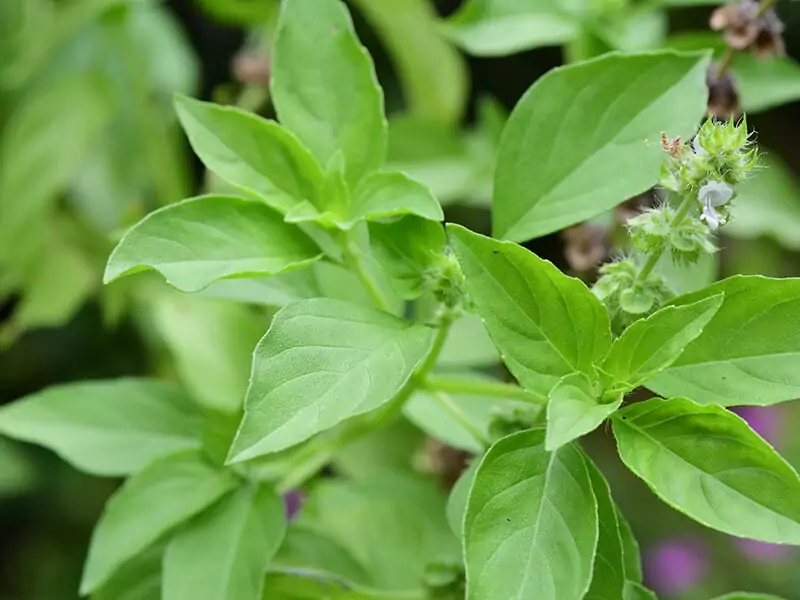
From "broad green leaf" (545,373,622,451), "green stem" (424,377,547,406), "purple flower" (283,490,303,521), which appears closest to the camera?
"broad green leaf" (545,373,622,451)

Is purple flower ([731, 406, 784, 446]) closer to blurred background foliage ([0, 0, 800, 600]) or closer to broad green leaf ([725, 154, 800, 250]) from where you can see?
blurred background foliage ([0, 0, 800, 600])

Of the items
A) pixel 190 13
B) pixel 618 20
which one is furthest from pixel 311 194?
pixel 190 13

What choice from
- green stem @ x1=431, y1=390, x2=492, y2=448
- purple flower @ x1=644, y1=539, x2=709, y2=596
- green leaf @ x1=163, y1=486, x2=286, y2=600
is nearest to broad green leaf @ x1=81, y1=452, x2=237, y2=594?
green leaf @ x1=163, y1=486, x2=286, y2=600

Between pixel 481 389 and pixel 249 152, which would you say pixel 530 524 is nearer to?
pixel 481 389

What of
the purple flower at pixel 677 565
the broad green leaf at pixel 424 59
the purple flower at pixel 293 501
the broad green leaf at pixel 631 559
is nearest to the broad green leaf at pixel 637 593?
the broad green leaf at pixel 631 559

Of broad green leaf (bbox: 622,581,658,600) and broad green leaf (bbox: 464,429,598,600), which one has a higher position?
broad green leaf (bbox: 464,429,598,600)

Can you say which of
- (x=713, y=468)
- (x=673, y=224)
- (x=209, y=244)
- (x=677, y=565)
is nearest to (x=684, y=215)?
(x=673, y=224)
